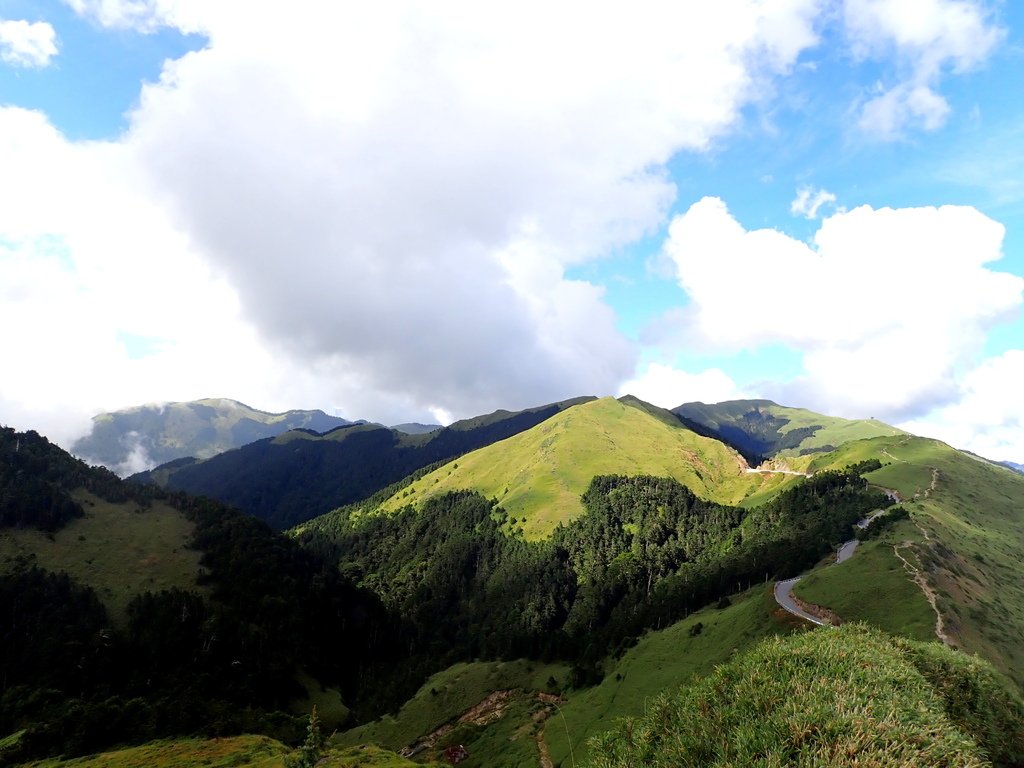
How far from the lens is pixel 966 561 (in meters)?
101

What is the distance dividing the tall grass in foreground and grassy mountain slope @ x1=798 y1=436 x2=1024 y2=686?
33.8m

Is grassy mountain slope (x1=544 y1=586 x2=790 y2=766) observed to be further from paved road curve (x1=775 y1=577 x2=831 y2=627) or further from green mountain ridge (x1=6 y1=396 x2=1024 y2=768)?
paved road curve (x1=775 y1=577 x2=831 y2=627)

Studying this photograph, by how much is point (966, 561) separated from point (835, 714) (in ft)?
359

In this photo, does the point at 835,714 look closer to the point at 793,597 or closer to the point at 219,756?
the point at 793,597

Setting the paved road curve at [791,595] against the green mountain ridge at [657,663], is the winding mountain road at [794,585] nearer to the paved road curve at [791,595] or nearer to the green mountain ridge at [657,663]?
the paved road curve at [791,595]

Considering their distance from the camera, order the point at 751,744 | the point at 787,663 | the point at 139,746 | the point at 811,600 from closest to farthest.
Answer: the point at 751,744
the point at 787,663
the point at 811,600
the point at 139,746

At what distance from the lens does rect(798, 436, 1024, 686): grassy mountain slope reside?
70188mm

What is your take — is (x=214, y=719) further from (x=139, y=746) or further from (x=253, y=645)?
(x=253, y=645)

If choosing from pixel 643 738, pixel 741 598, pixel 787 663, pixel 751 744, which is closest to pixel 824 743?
pixel 751 744

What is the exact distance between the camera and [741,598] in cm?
11794

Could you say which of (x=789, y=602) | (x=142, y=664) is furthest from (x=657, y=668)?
(x=142, y=664)

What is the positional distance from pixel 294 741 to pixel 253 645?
260 feet

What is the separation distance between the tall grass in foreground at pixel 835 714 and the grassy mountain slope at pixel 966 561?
33.8m

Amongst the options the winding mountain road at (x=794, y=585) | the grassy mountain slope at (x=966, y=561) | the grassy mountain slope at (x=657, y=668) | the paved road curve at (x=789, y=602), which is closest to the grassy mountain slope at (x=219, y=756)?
the grassy mountain slope at (x=657, y=668)
